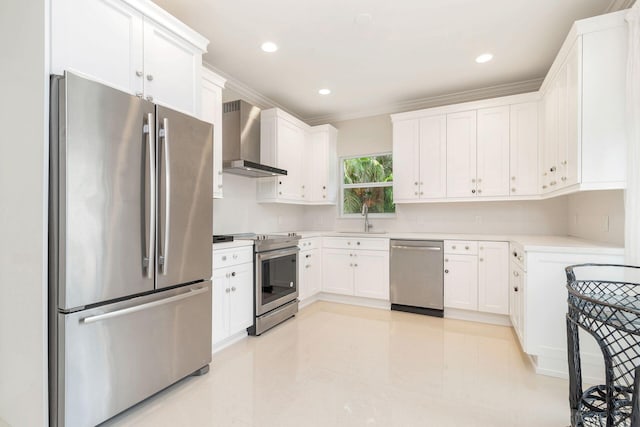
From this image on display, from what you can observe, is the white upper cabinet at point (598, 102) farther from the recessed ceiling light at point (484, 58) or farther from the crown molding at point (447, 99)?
the crown molding at point (447, 99)

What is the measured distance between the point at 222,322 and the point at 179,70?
205 centimetres

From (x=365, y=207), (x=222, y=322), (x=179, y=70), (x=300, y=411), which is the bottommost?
(x=300, y=411)

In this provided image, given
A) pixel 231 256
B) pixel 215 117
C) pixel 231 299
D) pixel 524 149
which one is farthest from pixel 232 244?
pixel 524 149

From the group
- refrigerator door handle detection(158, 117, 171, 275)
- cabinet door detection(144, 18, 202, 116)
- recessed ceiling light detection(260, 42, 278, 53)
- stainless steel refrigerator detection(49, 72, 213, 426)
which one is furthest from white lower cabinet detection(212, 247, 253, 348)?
recessed ceiling light detection(260, 42, 278, 53)

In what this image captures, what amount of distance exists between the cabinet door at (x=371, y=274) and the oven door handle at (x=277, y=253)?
91cm

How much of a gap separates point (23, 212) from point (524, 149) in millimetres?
4358

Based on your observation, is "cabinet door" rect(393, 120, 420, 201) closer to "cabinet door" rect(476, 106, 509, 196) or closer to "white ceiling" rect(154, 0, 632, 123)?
"white ceiling" rect(154, 0, 632, 123)

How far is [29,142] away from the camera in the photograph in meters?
1.62

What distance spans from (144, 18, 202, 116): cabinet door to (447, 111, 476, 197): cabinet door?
2.94 meters

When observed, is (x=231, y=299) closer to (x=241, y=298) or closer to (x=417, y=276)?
(x=241, y=298)

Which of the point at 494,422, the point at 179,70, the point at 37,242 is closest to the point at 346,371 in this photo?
the point at 494,422

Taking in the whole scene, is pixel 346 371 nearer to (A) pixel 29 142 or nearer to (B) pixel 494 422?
(B) pixel 494 422

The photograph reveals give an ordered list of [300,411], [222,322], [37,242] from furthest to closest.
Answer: [222,322] → [300,411] → [37,242]

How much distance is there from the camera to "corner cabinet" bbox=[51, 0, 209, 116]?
1666mm
